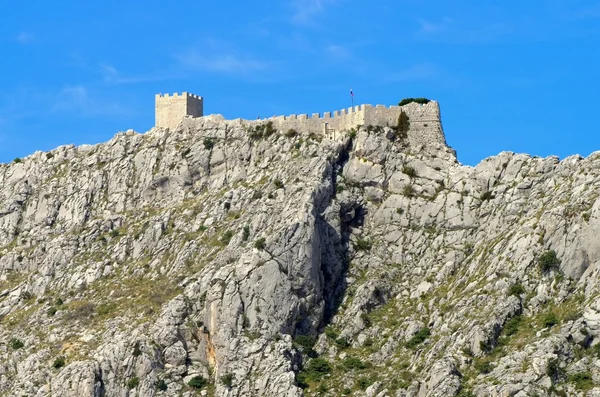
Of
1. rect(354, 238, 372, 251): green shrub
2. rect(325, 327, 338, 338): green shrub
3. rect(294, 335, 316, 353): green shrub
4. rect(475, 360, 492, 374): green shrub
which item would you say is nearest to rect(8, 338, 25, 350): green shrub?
rect(294, 335, 316, 353): green shrub

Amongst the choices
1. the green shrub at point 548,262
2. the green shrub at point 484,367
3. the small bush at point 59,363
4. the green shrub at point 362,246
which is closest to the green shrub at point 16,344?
the small bush at point 59,363

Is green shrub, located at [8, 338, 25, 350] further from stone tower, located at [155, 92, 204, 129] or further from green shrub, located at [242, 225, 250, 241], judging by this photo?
stone tower, located at [155, 92, 204, 129]

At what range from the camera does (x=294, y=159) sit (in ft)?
440

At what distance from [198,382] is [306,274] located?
11933 millimetres

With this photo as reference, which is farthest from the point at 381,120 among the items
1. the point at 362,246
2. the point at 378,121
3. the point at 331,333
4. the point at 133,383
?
the point at 133,383

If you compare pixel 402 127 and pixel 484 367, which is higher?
pixel 402 127

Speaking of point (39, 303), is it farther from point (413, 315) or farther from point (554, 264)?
point (554, 264)

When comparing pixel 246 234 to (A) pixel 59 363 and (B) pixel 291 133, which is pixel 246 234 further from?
(A) pixel 59 363

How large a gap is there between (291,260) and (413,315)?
10.2 m

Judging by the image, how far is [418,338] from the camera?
118 meters

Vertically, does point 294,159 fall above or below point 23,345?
above

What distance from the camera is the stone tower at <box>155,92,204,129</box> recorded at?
145625mm

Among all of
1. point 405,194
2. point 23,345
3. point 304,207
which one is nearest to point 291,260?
point 304,207

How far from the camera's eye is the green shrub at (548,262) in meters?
116
